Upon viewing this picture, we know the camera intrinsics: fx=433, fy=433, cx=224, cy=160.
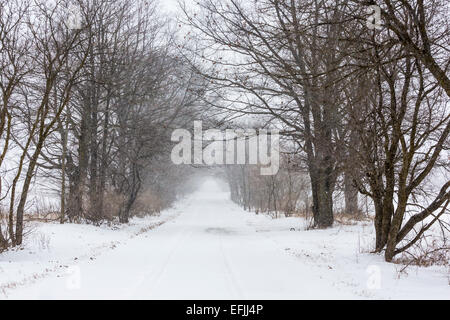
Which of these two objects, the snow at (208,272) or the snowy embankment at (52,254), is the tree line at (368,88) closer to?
the snow at (208,272)

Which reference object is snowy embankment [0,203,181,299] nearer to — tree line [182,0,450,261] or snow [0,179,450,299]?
snow [0,179,450,299]

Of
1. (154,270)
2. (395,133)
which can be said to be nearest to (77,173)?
(154,270)

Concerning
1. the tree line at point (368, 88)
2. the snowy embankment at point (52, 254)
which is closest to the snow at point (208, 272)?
the snowy embankment at point (52, 254)

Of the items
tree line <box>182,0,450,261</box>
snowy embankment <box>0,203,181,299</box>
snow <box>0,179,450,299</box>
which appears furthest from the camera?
snowy embankment <box>0,203,181,299</box>

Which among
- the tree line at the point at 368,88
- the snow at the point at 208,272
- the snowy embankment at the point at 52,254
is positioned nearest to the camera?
the snow at the point at 208,272

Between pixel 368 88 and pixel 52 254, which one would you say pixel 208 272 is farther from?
pixel 52 254

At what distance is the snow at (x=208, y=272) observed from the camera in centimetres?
657

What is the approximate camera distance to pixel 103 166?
72.3ft

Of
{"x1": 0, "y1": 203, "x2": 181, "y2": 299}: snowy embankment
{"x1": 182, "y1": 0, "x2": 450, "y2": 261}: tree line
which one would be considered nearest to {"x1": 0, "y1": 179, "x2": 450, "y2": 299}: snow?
{"x1": 0, "y1": 203, "x2": 181, "y2": 299}: snowy embankment

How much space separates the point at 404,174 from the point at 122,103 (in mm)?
16819

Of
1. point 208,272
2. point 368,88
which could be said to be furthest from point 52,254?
point 368,88

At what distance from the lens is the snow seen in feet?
21.6

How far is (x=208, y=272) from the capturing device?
848 cm
